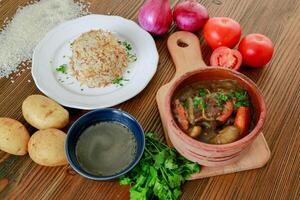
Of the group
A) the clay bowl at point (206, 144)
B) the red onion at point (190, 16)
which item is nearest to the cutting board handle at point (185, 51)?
the red onion at point (190, 16)

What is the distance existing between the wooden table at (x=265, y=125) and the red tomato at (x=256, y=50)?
0.11 feet

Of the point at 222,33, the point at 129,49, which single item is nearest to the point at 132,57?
the point at 129,49

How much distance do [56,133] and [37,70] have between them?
241 mm

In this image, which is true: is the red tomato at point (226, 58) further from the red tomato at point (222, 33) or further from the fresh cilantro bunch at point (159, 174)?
the fresh cilantro bunch at point (159, 174)

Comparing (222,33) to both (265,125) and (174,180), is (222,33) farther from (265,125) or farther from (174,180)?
(174,180)

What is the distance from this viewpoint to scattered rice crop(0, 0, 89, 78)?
1077 mm

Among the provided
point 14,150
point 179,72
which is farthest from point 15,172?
point 179,72

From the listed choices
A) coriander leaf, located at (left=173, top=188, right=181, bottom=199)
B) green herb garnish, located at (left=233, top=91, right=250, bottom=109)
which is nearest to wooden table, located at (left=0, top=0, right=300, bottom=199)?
coriander leaf, located at (left=173, top=188, right=181, bottom=199)

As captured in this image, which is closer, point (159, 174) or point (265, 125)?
point (159, 174)

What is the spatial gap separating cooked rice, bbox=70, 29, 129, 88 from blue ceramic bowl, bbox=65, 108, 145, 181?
0.15 m

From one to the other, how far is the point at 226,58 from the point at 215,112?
0.84 feet

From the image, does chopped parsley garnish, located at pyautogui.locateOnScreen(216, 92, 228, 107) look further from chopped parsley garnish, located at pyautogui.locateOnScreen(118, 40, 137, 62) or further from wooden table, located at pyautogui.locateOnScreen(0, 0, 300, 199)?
chopped parsley garnish, located at pyautogui.locateOnScreen(118, 40, 137, 62)

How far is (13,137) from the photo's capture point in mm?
838

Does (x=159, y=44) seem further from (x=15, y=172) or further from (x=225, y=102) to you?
(x=15, y=172)
